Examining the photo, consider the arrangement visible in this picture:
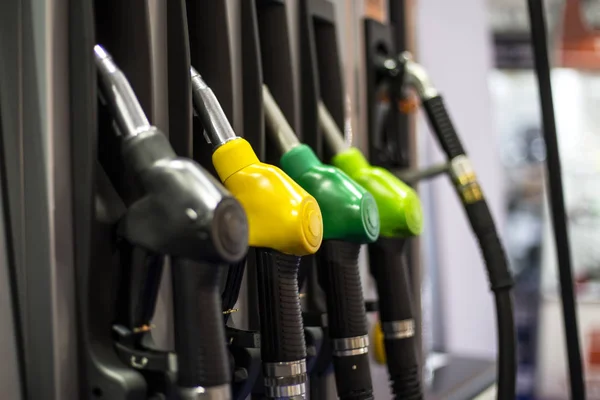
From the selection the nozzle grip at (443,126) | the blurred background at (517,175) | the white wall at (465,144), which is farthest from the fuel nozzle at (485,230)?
the white wall at (465,144)

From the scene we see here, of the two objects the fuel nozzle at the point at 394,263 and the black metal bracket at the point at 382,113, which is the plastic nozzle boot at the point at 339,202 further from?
the black metal bracket at the point at 382,113

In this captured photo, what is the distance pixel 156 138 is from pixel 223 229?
8 centimetres

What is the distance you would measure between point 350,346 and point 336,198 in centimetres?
13

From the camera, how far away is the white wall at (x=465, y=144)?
212 centimetres

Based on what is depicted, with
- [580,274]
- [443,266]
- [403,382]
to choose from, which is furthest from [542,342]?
[403,382]

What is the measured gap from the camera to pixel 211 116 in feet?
1.68

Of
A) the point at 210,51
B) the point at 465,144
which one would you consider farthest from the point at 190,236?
the point at 465,144

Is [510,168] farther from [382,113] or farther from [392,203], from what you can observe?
[392,203]

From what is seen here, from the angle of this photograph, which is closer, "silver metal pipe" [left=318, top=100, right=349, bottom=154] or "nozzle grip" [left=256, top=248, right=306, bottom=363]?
"nozzle grip" [left=256, top=248, right=306, bottom=363]

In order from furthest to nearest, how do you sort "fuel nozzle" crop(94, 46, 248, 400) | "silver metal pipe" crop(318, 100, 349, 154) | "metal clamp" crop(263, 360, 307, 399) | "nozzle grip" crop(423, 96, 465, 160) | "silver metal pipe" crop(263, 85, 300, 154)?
1. "nozzle grip" crop(423, 96, 465, 160)
2. "silver metal pipe" crop(318, 100, 349, 154)
3. "silver metal pipe" crop(263, 85, 300, 154)
4. "metal clamp" crop(263, 360, 307, 399)
5. "fuel nozzle" crop(94, 46, 248, 400)

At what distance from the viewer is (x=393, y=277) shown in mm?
671

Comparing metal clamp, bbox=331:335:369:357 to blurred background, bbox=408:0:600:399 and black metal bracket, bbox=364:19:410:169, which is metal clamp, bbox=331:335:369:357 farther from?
blurred background, bbox=408:0:600:399

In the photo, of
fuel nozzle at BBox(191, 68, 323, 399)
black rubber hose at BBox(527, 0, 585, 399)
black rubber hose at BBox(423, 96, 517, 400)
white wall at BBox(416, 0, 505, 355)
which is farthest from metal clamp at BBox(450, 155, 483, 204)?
white wall at BBox(416, 0, 505, 355)

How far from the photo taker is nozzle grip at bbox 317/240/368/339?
1.91ft
